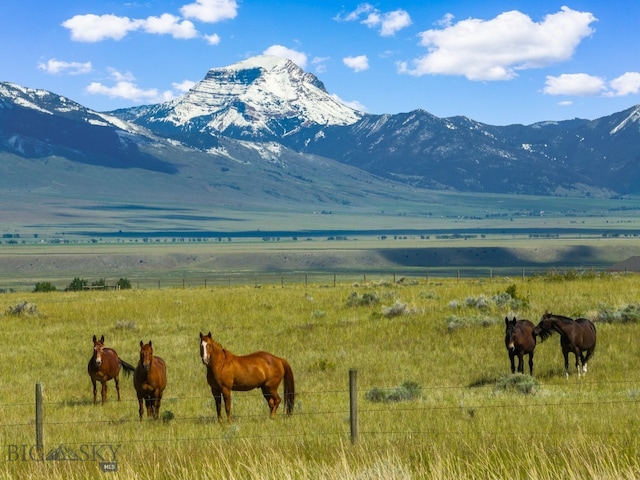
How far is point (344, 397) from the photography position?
20688mm

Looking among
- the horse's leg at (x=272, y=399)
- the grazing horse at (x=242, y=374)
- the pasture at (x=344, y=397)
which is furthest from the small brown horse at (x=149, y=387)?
the horse's leg at (x=272, y=399)

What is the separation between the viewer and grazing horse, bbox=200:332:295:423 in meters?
17.5

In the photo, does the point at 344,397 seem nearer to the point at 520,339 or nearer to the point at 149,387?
the point at 149,387

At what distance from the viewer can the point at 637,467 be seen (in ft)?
33.2

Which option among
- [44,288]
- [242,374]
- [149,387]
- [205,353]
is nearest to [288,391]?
[242,374]

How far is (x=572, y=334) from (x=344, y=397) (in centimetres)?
642

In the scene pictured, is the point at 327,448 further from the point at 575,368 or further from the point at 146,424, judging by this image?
the point at 575,368

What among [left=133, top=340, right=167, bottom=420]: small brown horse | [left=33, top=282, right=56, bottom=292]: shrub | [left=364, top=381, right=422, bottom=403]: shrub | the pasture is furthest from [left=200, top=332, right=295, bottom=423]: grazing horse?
[left=33, top=282, right=56, bottom=292]: shrub

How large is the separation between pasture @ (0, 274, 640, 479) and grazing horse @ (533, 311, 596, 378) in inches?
23.5

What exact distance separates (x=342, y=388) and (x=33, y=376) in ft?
31.1

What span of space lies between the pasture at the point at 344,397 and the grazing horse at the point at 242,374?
1.67 feet

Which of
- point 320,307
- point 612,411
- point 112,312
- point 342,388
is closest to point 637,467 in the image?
point 612,411

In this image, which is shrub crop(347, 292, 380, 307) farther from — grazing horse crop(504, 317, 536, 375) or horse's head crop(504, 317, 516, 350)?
horse's head crop(504, 317, 516, 350)

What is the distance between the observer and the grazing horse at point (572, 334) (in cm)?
2295
